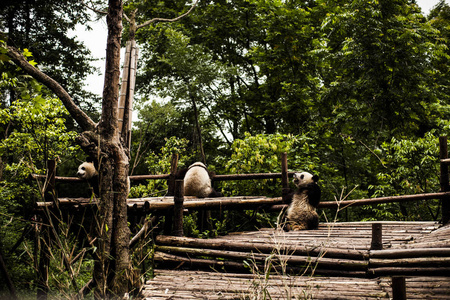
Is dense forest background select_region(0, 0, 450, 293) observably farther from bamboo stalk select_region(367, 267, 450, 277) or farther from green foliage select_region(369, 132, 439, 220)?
bamboo stalk select_region(367, 267, 450, 277)

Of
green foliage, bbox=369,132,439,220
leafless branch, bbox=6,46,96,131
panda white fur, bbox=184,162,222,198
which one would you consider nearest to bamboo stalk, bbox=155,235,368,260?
leafless branch, bbox=6,46,96,131

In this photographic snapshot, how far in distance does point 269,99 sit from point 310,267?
334 inches

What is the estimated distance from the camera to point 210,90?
40.1 ft

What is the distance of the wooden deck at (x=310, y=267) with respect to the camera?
2.79m

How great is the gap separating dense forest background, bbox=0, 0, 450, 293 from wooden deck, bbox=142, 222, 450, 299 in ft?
3.95

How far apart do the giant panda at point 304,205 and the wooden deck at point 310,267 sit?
541 millimetres

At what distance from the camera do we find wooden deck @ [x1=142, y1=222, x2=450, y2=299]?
2.79 m

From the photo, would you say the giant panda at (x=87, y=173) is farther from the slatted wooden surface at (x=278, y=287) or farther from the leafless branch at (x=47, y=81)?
the slatted wooden surface at (x=278, y=287)

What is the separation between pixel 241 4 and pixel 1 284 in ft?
36.6

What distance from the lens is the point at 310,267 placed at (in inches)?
146

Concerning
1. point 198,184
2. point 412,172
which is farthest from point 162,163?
point 412,172

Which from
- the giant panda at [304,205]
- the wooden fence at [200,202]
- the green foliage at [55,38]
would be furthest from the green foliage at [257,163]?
the green foliage at [55,38]

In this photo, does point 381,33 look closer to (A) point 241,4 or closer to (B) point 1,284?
(A) point 241,4

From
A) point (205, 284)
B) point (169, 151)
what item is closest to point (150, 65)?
point (169, 151)
